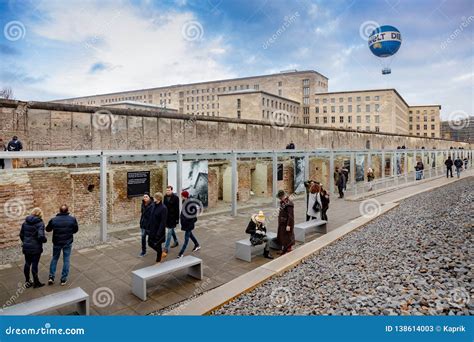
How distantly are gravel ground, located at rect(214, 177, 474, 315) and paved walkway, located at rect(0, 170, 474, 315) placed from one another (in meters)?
1.22

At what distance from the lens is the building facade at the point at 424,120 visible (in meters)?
107

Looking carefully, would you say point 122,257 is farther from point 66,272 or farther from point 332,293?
point 332,293

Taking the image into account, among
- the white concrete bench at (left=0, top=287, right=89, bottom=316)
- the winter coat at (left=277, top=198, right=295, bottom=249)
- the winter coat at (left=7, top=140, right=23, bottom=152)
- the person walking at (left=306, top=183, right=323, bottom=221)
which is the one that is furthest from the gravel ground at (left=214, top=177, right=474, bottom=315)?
the winter coat at (left=7, top=140, right=23, bottom=152)

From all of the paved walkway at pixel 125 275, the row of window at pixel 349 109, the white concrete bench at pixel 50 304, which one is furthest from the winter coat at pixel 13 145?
the row of window at pixel 349 109

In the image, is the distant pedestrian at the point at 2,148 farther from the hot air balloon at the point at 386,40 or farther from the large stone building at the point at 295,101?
the large stone building at the point at 295,101

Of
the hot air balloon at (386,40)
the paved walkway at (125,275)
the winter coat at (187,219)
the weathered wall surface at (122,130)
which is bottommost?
the paved walkway at (125,275)

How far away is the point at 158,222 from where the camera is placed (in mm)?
7453

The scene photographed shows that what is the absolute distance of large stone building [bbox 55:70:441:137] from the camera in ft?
233

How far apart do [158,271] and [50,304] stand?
1797 millimetres

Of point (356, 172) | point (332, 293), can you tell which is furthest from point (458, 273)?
point (356, 172)

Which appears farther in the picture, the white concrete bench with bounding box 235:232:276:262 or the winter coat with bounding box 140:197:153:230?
the winter coat with bounding box 140:197:153:230

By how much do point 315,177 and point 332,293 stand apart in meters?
17.3

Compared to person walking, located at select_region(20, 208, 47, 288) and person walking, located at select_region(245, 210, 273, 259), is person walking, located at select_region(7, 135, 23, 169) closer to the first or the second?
person walking, located at select_region(20, 208, 47, 288)

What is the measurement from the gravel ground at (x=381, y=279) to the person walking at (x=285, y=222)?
0.74m
